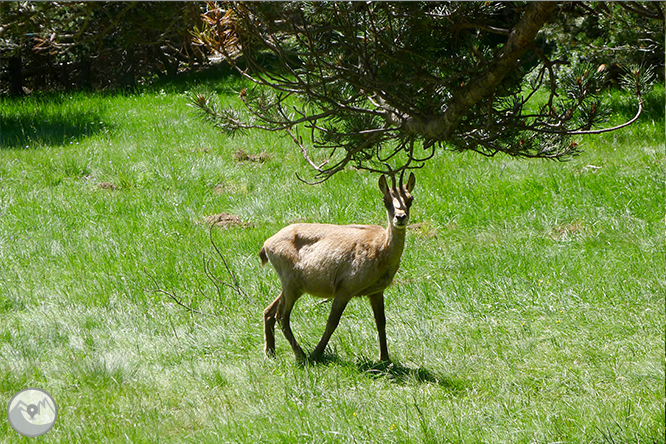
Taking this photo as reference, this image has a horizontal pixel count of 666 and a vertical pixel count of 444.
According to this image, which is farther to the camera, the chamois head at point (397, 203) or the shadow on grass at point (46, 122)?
the shadow on grass at point (46, 122)

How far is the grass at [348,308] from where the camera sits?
4848 mm

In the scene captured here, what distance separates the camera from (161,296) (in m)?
7.55

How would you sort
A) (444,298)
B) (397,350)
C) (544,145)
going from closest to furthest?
(544,145), (397,350), (444,298)

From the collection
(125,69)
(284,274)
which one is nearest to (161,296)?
(284,274)

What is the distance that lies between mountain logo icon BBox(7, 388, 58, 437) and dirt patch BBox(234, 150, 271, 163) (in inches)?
276

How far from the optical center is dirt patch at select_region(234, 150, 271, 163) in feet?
39.7

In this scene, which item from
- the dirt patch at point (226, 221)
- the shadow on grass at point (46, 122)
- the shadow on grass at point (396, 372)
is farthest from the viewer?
the shadow on grass at point (46, 122)

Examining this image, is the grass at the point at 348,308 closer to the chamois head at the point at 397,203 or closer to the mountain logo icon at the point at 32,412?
the mountain logo icon at the point at 32,412

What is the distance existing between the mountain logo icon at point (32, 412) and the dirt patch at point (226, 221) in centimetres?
426

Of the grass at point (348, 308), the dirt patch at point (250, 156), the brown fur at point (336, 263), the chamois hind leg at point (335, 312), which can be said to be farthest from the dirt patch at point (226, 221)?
the chamois hind leg at point (335, 312)

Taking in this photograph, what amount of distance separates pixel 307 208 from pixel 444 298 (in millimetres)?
3378

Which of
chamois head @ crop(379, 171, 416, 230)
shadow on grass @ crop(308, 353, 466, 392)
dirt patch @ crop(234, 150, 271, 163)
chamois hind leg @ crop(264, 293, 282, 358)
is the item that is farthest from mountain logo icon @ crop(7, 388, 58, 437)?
dirt patch @ crop(234, 150, 271, 163)

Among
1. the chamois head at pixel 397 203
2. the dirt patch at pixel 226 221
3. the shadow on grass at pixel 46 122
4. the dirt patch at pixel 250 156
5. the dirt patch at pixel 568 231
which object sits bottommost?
the dirt patch at pixel 226 221

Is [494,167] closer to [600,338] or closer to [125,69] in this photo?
[600,338]
